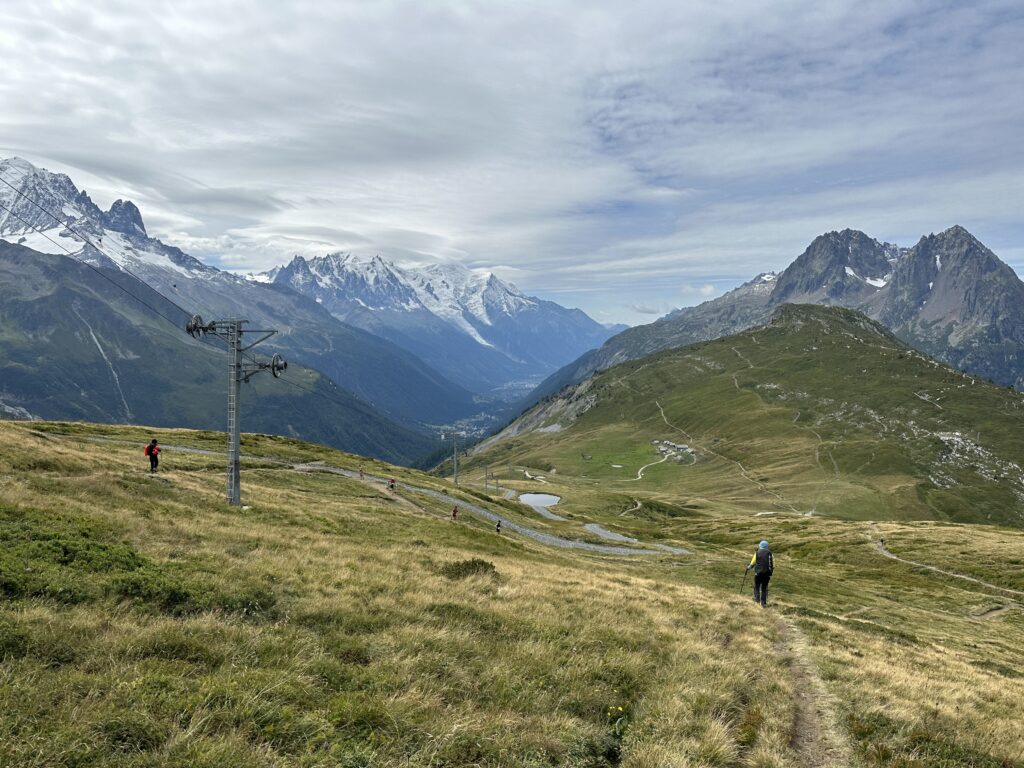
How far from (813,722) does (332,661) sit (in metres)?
11.1

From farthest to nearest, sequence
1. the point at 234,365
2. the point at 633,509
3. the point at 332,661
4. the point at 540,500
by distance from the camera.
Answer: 1. the point at 540,500
2. the point at 633,509
3. the point at 234,365
4. the point at 332,661

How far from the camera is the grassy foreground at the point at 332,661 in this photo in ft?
27.9

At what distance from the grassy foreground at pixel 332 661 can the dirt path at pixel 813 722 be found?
361 millimetres

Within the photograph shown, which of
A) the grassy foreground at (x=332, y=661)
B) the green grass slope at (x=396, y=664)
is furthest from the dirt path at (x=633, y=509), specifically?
the grassy foreground at (x=332, y=661)

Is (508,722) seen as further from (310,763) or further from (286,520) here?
(286,520)

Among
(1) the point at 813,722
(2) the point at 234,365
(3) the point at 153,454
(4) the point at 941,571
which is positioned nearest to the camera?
(1) the point at 813,722

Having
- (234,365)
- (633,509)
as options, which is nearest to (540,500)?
(633,509)

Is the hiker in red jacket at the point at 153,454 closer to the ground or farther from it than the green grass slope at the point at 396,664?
closer to the ground

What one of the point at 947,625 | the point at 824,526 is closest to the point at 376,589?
the point at 947,625

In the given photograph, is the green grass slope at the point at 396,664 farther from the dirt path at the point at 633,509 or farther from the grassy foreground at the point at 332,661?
the dirt path at the point at 633,509

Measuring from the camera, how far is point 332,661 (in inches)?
453

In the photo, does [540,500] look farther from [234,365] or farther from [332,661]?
[332,661]

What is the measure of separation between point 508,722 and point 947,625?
Answer: 4894 centimetres

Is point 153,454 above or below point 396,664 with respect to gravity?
below
